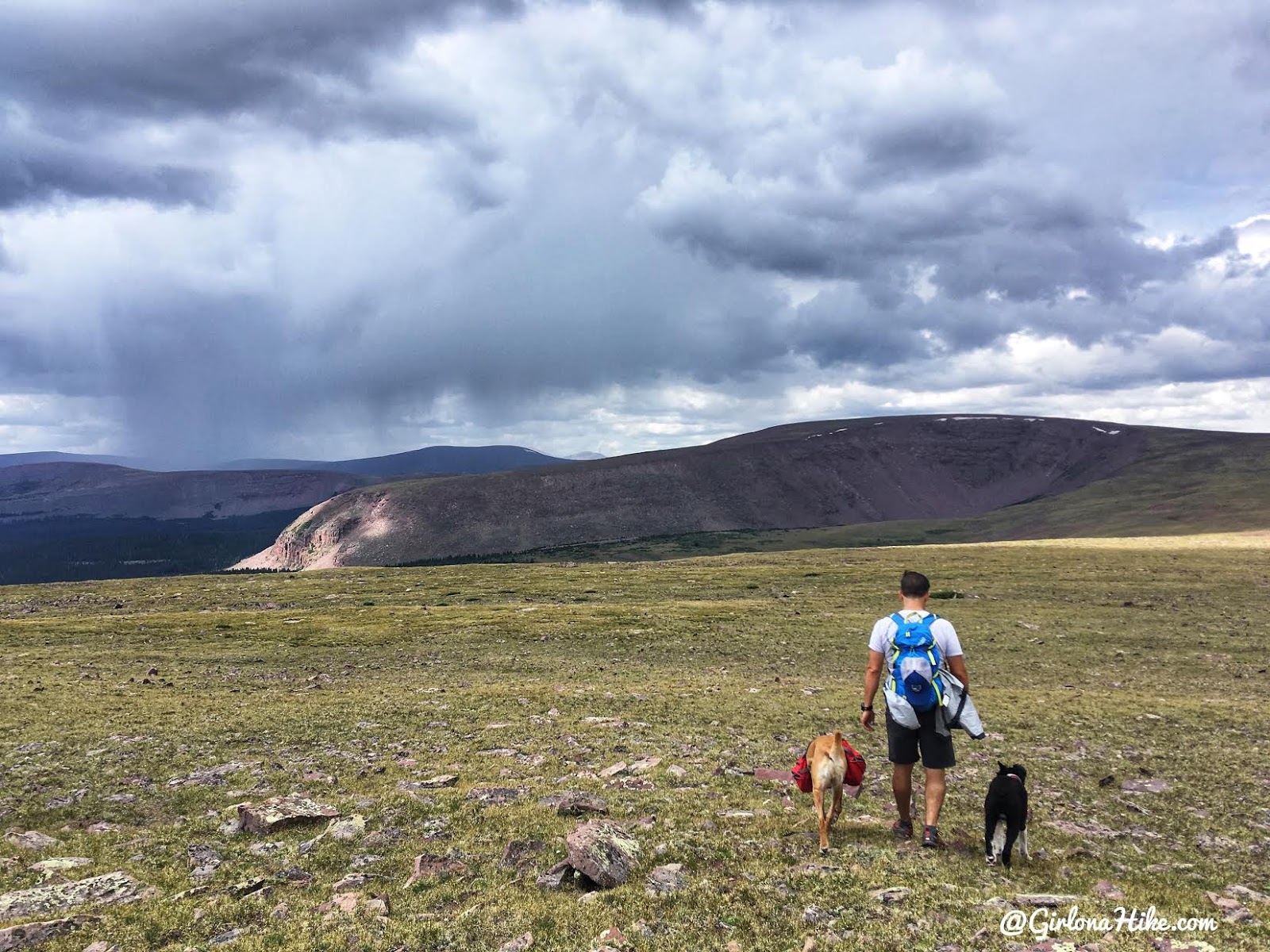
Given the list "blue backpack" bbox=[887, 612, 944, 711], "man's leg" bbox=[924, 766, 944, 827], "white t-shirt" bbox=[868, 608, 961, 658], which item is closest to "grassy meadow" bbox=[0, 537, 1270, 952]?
"man's leg" bbox=[924, 766, 944, 827]

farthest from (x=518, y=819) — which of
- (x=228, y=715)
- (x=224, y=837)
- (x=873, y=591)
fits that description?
(x=873, y=591)

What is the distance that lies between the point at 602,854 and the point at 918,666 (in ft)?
19.2

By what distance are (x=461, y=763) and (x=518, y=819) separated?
474 centimetres

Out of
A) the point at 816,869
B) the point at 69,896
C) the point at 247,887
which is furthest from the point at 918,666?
the point at 69,896

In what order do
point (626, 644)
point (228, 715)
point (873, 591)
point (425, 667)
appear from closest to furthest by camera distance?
point (228, 715)
point (425, 667)
point (626, 644)
point (873, 591)

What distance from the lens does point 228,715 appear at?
2247cm

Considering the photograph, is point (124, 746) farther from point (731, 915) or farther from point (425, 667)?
point (731, 915)

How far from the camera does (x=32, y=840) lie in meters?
12.4

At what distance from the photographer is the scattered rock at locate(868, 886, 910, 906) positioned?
9594mm

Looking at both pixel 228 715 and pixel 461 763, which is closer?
pixel 461 763

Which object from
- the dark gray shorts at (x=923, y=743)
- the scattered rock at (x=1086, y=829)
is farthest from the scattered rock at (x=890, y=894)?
the scattered rock at (x=1086, y=829)

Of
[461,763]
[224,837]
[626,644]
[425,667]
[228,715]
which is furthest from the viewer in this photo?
[626,644]

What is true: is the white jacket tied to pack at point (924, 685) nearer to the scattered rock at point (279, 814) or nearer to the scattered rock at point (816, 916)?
the scattered rock at point (816, 916)

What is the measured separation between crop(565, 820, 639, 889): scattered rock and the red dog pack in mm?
3109
